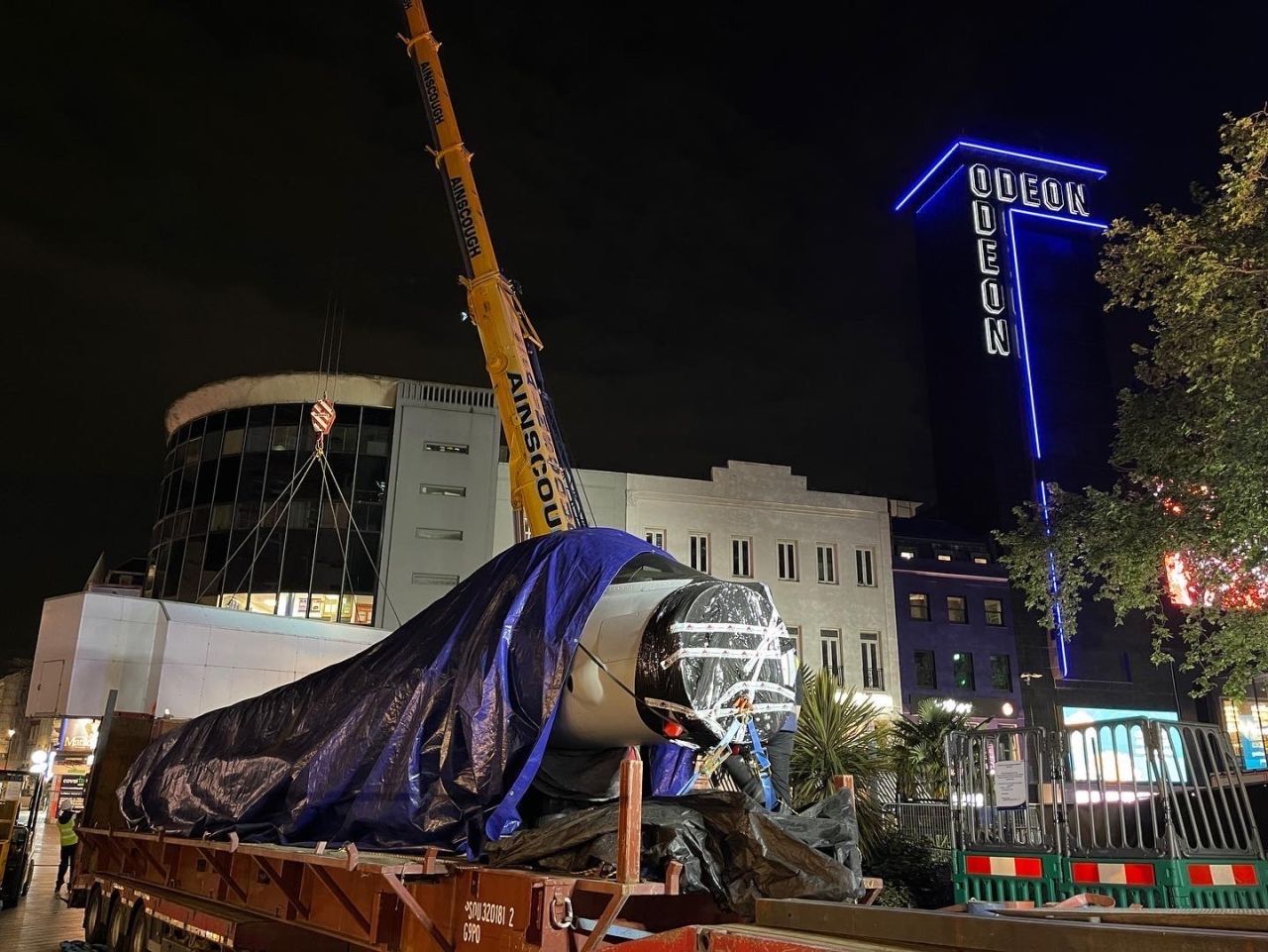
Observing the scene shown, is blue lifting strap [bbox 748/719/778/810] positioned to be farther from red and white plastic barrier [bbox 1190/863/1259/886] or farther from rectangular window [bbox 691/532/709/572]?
rectangular window [bbox 691/532/709/572]

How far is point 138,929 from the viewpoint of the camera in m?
10.7

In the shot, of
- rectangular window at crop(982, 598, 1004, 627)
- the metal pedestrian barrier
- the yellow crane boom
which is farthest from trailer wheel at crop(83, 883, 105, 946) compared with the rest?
rectangular window at crop(982, 598, 1004, 627)

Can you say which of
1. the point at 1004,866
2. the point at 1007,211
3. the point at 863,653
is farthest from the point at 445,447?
the point at 1004,866

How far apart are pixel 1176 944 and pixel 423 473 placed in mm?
35275

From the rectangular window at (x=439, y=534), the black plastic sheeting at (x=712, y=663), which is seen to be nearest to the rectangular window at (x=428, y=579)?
the rectangular window at (x=439, y=534)

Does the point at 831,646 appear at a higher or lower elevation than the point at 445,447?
lower

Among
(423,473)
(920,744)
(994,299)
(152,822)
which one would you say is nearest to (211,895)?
(152,822)

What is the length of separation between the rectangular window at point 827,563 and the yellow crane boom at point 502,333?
1886 cm

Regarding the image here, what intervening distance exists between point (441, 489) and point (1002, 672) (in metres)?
22.6

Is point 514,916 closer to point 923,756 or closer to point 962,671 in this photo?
point 923,756

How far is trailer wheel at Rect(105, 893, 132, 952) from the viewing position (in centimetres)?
1115

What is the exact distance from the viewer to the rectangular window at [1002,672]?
125ft

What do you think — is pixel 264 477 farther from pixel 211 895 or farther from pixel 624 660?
pixel 624 660

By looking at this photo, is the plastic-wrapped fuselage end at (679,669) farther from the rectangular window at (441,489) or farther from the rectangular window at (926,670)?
the rectangular window at (926,670)
